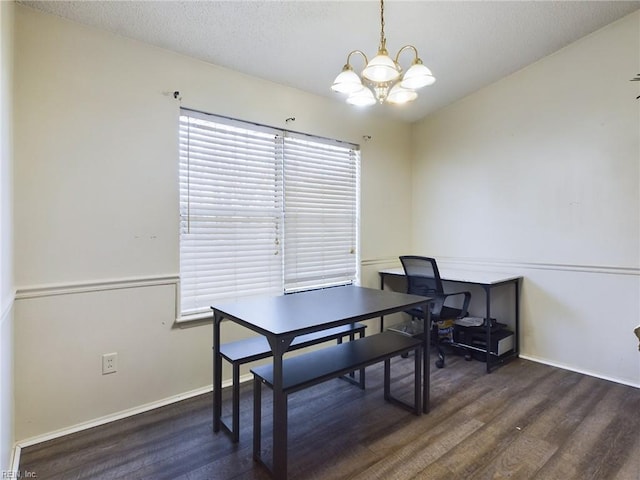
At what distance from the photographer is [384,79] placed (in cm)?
183

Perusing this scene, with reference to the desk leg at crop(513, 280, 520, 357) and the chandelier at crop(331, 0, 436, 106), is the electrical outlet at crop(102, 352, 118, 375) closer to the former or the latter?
the chandelier at crop(331, 0, 436, 106)

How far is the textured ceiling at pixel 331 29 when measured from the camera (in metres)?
2.08

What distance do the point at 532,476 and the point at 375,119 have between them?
3188mm

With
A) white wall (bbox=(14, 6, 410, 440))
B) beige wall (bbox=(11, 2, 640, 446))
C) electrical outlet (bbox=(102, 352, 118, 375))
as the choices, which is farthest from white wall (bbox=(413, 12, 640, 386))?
electrical outlet (bbox=(102, 352, 118, 375))

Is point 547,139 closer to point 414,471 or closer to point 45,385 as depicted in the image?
point 414,471

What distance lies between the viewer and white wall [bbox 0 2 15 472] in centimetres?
145

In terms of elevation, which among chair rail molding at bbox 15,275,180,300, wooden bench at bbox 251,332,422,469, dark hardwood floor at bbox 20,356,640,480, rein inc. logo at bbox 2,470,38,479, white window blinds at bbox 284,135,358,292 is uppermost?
white window blinds at bbox 284,135,358,292

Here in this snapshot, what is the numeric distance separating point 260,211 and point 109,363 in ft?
4.80

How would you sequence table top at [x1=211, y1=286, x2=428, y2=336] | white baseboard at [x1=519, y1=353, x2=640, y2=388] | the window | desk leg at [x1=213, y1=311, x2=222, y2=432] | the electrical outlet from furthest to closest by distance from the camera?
white baseboard at [x1=519, y1=353, x2=640, y2=388], the window, the electrical outlet, desk leg at [x1=213, y1=311, x2=222, y2=432], table top at [x1=211, y1=286, x2=428, y2=336]

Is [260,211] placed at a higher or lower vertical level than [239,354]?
higher

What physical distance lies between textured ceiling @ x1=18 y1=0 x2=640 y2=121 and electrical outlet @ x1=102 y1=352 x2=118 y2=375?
6.56 feet

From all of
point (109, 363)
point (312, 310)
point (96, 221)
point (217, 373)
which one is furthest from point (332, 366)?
point (96, 221)

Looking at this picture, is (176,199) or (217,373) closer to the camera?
(217,373)

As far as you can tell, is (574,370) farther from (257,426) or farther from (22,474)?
(22,474)
